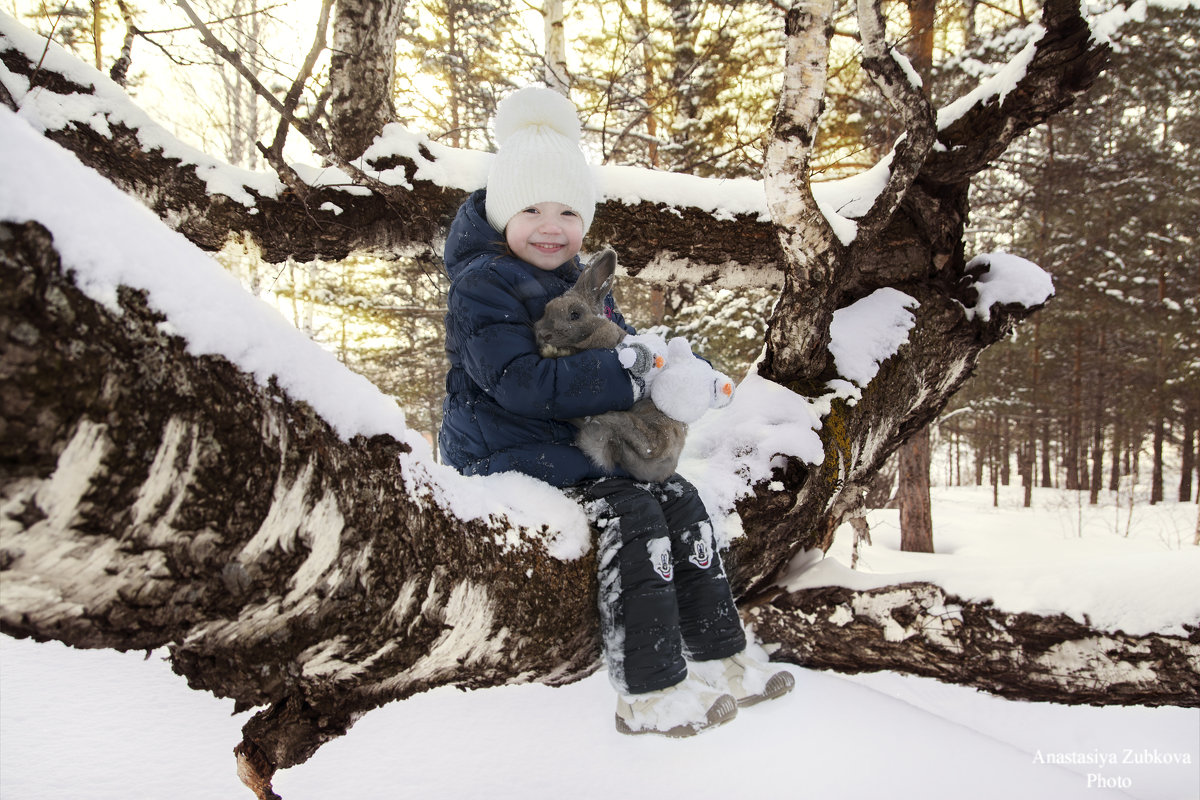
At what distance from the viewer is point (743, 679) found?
6.13 feet

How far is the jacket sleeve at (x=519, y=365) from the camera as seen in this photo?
170cm

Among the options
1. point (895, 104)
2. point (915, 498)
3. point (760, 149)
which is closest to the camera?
point (895, 104)

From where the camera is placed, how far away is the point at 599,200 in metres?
3.20

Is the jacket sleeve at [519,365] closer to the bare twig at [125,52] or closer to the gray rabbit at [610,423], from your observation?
the gray rabbit at [610,423]

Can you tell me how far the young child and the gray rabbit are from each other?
43 millimetres

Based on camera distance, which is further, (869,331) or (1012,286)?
(1012,286)

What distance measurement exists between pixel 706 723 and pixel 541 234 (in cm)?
157

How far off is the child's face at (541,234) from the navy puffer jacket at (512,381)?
0.15ft

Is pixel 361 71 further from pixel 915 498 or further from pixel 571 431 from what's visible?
pixel 915 498

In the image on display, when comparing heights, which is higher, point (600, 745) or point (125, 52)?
point (125, 52)

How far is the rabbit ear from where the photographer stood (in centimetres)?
197

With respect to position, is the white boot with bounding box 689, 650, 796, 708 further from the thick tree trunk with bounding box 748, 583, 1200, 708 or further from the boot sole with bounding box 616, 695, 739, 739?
the thick tree trunk with bounding box 748, 583, 1200, 708

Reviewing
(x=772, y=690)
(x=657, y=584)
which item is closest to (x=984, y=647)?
(x=772, y=690)

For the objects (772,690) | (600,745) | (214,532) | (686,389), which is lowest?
(600,745)
